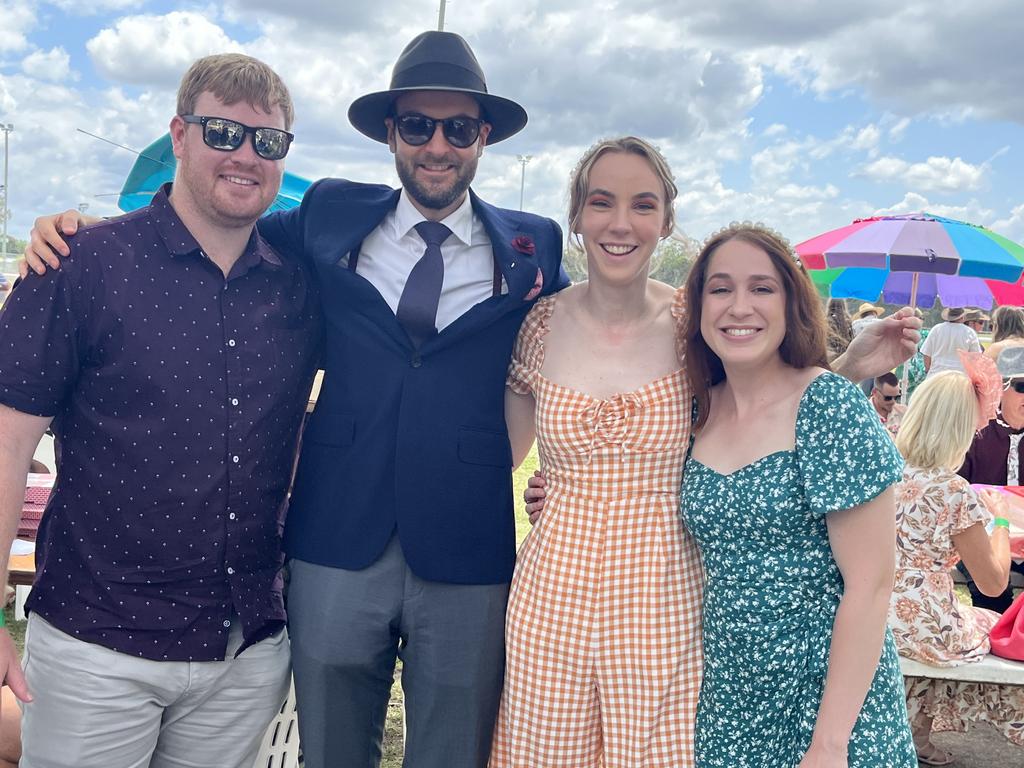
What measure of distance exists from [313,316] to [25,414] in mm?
709

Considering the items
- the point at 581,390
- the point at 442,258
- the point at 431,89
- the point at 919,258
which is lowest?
the point at 581,390

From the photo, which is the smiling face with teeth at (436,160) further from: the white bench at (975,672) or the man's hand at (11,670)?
the white bench at (975,672)

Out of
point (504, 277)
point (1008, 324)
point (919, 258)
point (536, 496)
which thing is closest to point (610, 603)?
point (536, 496)

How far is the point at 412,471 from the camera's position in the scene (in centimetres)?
227

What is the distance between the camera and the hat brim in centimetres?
247

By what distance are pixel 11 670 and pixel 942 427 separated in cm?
314

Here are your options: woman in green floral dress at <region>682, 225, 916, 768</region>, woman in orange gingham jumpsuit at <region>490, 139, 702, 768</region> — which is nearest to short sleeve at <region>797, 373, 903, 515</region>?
woman in green floral dress at <region>682, 225, 916, 768</region>

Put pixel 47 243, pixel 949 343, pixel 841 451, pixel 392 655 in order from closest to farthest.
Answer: pixel 841 451
pixel 47 243
pixel 392 655
pixel 949 343

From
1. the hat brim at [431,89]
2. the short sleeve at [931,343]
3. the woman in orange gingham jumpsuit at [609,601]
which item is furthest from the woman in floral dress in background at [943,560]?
the short sleeve at [931,343]

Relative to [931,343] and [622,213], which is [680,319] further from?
[931,343]

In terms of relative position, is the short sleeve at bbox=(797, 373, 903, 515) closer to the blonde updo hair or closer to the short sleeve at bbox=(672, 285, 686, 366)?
the short sleeve at bbox=(672, 285, 686, 366)

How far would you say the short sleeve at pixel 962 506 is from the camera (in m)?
3.35

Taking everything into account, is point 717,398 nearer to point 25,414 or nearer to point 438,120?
point 438,120

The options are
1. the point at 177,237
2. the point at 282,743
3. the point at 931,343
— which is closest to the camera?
the point at 177,237
